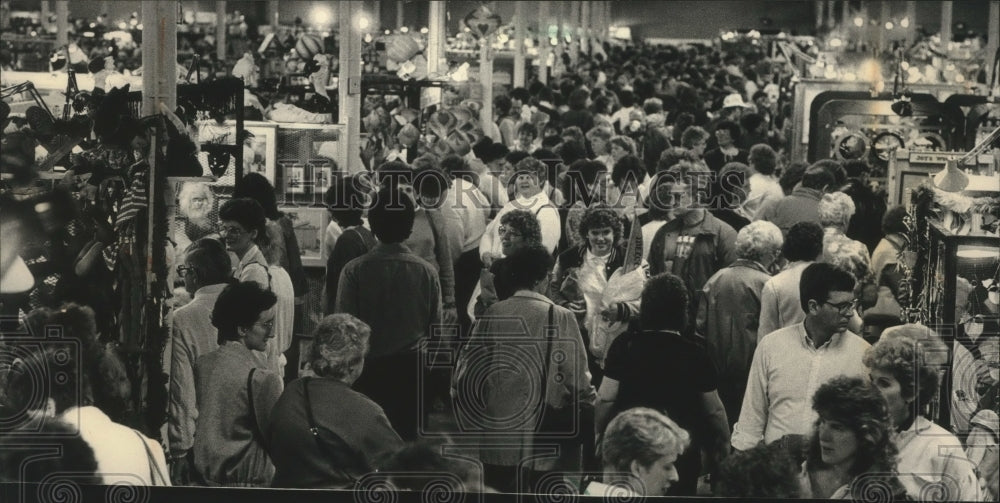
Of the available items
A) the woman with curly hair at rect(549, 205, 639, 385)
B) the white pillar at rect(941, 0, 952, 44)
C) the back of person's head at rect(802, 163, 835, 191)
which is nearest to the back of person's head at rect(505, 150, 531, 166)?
the back of person's head at rect(802, 163, 835, 191)

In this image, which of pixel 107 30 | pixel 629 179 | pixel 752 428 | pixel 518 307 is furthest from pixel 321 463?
pixel 107 30

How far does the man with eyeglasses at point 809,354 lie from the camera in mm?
4879

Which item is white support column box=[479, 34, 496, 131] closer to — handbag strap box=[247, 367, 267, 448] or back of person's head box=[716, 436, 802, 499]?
handbag strap box=[247, 367, 267, 448]

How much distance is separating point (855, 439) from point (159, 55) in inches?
120

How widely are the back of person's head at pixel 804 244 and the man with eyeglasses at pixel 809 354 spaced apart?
91 cm

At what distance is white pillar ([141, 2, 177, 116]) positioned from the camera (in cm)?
551

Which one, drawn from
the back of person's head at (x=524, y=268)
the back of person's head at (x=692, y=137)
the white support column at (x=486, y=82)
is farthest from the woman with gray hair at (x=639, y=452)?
the white support column at (x=486, y=82)

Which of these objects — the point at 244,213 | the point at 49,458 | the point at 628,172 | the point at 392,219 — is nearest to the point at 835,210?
the point at 628,172

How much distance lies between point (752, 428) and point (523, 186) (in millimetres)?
2751

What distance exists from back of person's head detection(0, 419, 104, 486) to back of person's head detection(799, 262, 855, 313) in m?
→ 2.42

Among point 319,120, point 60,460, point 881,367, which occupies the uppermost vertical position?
point 319,120

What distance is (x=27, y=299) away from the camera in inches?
190

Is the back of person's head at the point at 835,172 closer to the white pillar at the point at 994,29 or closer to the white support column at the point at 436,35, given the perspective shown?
the white support column at the point at 436,35

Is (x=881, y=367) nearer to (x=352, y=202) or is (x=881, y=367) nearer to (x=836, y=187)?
(x=352, y=202)
